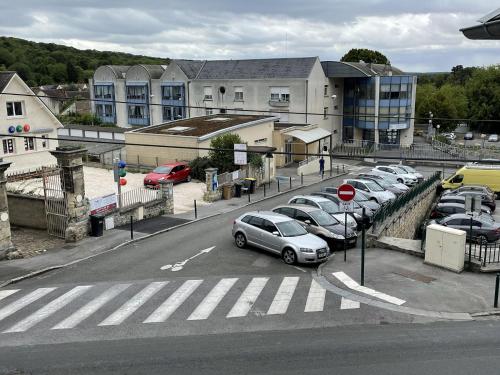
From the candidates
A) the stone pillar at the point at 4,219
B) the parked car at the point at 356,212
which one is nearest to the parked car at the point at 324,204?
the parked car at the point at 356,212

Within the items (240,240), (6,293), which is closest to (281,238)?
(240,240)

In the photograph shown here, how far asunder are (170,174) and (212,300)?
21.1 meters

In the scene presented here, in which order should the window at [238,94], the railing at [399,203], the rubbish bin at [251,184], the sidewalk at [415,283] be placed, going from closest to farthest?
1. the sidewalk at [415,283]
2. the railing at [399,203]
3. the rubbish bin at [251,184]
4. the window at [238,94]

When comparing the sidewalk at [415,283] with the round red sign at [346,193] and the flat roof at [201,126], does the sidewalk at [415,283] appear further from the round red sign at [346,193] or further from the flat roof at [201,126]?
the flat roof at [201,126]

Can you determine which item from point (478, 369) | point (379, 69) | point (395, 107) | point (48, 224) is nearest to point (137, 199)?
point (48, 224)

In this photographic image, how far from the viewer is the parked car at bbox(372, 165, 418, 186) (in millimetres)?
36259

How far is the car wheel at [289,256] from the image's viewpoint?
683 inches

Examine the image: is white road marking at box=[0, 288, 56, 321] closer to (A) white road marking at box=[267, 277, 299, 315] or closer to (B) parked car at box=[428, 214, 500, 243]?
(A) white road marking at box=[267, 277, 299, 315]

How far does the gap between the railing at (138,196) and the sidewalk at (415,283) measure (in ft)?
34.5

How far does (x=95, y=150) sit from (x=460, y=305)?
36436 millimetres

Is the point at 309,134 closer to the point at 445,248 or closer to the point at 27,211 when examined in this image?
the point at 27,211

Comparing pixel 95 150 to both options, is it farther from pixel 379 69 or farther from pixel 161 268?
pixel 379 69

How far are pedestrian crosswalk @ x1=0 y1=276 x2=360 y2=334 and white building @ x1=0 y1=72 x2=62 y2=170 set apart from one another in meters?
25.2

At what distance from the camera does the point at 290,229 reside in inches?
717
